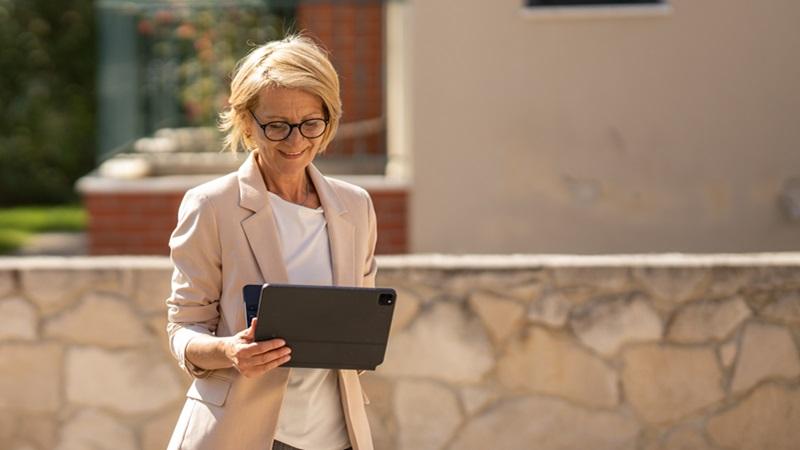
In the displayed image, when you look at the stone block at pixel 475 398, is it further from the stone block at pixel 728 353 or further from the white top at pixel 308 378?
the white top at pixel 308 378

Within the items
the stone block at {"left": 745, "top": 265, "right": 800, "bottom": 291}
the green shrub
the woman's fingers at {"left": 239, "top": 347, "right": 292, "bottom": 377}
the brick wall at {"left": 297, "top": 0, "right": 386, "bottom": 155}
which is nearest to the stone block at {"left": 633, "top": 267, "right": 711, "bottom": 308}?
the stone block at {"left": 745, "top": 265, "right": 800, "bottom": 291}

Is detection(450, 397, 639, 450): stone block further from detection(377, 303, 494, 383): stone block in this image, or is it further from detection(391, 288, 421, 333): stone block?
detection(391, 288, 421, 333): stone block

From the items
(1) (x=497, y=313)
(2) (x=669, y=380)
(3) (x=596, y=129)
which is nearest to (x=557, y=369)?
(1) (x=497, y=313)

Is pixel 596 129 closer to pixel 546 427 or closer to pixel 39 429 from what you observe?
pixel 546 427

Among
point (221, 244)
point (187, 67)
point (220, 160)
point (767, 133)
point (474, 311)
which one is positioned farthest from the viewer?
point (187, 67)

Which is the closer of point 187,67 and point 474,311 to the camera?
point 474,311

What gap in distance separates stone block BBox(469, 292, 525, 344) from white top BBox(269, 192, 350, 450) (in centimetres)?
169

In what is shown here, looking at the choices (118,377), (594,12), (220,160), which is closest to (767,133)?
(594,12)

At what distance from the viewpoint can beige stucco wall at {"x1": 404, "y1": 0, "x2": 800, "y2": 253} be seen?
27.5 ft

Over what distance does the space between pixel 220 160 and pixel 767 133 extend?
3720 millimetres

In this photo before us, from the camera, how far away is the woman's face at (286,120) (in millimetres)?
2791

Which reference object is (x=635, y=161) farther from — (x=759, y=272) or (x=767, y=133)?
(x=759, y=272)

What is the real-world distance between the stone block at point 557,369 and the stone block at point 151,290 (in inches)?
44.4

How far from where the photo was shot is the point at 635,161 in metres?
8.44
